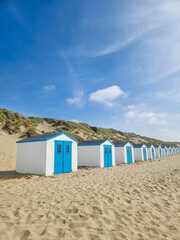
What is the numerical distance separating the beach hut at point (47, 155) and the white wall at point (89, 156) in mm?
4130

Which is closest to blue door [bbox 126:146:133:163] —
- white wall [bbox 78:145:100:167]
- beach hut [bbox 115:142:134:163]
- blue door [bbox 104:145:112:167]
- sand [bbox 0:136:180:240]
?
beach hut [bbox 115:142:134:163]

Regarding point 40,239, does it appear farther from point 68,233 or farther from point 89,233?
point 89,233

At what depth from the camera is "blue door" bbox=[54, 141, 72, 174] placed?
11.2 m

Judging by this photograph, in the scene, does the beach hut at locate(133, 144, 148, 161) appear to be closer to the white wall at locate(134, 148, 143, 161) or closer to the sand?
the white wall at locate(134, 148, 143, 161)

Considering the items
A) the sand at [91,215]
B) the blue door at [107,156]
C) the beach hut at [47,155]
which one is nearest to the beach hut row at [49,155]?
the beach hut at [47,155]

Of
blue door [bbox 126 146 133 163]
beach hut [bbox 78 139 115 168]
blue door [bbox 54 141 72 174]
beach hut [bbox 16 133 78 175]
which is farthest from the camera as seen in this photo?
blue door [bbox 126 146 133 163]

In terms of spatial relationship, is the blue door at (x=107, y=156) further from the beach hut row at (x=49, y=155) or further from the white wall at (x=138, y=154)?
the white wall at (x=138, y=154)

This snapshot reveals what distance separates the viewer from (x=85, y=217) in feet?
12.4

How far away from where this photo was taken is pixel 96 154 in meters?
16.5

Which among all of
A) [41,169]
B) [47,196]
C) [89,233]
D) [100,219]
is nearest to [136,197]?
[100,219]

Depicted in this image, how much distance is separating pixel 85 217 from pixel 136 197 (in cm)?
241

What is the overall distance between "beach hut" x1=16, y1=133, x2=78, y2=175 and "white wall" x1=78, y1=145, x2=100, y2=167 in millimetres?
4130

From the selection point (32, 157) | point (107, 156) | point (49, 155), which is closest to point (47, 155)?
point (49, 155)

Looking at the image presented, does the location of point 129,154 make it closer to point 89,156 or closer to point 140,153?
point 140,153
